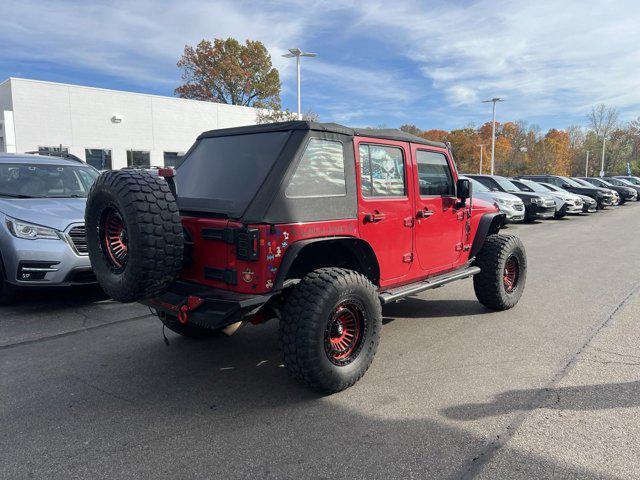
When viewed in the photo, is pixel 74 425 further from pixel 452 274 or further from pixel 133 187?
pixel 452 274

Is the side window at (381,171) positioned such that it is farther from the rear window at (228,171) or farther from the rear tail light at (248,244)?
the rear tail light at (248,244)

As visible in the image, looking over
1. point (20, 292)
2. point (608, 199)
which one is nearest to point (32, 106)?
point (20, 292)

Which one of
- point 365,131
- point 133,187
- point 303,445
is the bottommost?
point 303,445

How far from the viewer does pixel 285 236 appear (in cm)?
319

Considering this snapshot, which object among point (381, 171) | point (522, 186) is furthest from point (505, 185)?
point (381, 171)

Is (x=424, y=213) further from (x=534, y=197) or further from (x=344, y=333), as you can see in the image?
(x=534, y=197)

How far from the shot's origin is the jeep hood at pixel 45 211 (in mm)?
5273

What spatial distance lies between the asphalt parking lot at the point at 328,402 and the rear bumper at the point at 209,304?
0.65m

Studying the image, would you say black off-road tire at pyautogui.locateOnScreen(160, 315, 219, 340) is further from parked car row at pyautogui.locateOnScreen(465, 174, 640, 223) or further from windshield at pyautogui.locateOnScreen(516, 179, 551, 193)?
windshield at pyautogui.locateOnScreen(516, 179, 551, 193)

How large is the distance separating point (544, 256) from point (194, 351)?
303 inches

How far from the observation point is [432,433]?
2910 mm

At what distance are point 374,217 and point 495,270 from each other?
81.0 inches

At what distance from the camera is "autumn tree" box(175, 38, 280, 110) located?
171 feet

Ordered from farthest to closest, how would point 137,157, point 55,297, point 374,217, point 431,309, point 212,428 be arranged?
point 137,157
point 55,297
point 431,309
point 374,217
point 212,428
